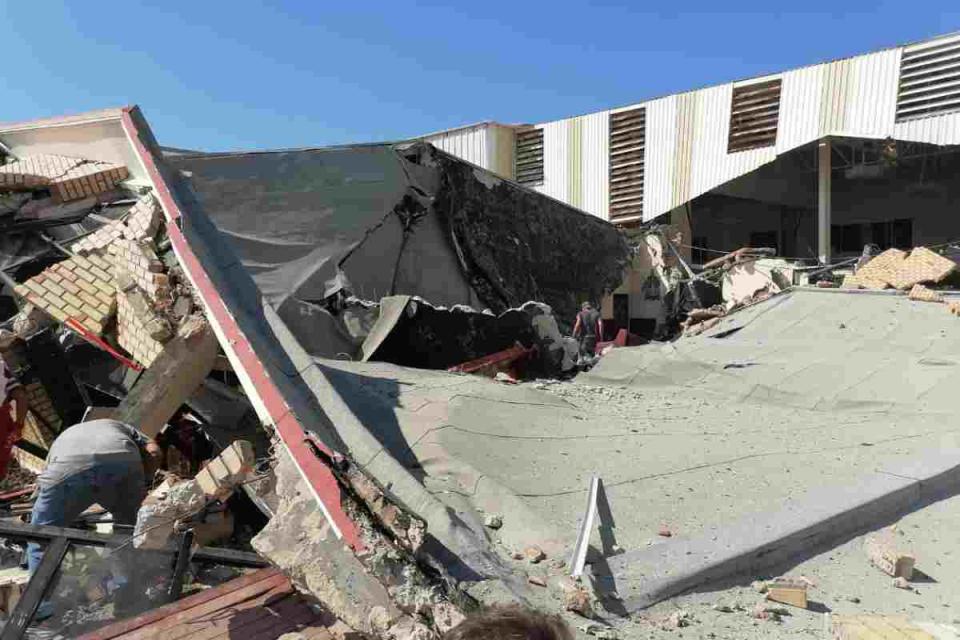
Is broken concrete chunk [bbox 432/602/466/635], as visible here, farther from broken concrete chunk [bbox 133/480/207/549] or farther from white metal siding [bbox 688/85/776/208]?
white metal siding [bbox 688/85/776/208]

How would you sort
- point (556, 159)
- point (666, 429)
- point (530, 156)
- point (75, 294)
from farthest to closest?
1. point (530, 156)
2. point (556, 159)
3. point (75, 294)
4. point (666, 429)

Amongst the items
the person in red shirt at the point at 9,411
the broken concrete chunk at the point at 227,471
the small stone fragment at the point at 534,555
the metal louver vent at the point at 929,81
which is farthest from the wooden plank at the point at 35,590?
the metal louver vent at the point at 929,81

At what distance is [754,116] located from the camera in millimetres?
16641

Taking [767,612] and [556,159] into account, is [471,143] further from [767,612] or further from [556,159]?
[767,612]

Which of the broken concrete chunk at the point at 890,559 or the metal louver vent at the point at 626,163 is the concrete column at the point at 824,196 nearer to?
the metal louver vent at the point at 626,163

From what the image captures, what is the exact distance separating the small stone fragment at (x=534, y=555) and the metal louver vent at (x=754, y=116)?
16.4 m

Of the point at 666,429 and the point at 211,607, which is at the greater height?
the point at 666,429

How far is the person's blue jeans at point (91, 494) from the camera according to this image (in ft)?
10.2

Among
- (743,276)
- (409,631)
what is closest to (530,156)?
(743,276)

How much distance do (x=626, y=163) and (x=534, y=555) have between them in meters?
17.5

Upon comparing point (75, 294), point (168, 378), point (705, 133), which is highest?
point (705, 133)

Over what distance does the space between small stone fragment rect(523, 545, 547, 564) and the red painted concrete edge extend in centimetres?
67

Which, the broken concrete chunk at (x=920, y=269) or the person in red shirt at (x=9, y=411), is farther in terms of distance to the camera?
the broken concrete chunk at (x=920, y=269)

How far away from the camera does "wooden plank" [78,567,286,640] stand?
2277 millimetres
